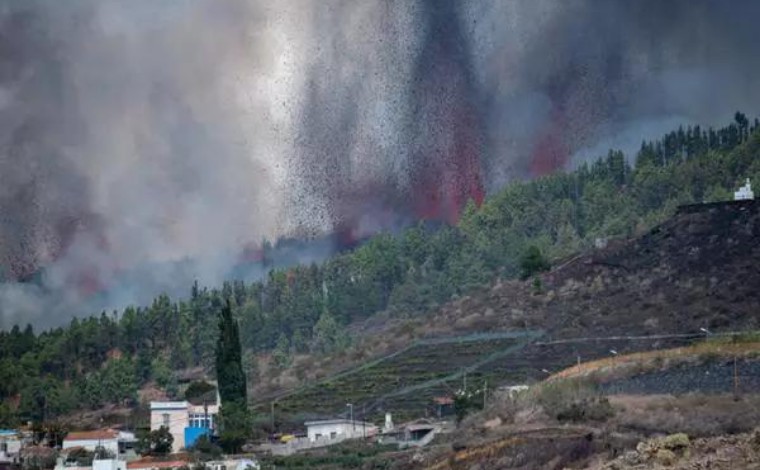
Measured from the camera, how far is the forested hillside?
139500 millimetres

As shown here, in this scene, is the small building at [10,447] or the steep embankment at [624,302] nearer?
the small building at [10,447]

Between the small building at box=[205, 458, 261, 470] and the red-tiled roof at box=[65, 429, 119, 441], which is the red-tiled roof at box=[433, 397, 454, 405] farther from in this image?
the red-tiled roof at box=[65, 429, 119, 441]

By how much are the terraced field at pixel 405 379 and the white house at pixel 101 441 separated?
13.8 meters

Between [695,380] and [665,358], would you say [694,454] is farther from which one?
[665,358]

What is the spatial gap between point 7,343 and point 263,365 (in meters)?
22.4

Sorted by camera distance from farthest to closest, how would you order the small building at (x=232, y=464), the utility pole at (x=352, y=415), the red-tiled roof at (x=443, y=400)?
the red-tiled roof at (x=443, y=400), the utility pole at (x=352, y=415), the small building at (x=232, y=464)

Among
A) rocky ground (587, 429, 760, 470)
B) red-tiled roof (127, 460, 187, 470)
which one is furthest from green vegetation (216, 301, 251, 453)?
rocky ground (587, 429, 760, 470)

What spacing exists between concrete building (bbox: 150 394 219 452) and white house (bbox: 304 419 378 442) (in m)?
5.65

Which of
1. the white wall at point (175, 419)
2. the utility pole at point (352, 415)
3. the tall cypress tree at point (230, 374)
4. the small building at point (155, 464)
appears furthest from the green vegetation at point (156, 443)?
the utility pole at point (352, 415)

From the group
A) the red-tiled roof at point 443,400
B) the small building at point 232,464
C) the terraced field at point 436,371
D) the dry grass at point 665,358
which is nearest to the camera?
the dry grass at point 665,358

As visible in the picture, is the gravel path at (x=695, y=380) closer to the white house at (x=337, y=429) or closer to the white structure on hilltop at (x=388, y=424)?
the white structure on hilltop at (x=388, y=424)

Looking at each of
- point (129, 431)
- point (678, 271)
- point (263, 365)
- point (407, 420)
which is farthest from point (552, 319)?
point (263, 365)

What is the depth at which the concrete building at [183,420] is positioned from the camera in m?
92.8

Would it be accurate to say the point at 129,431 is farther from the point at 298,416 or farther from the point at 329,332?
the point at 329,332
